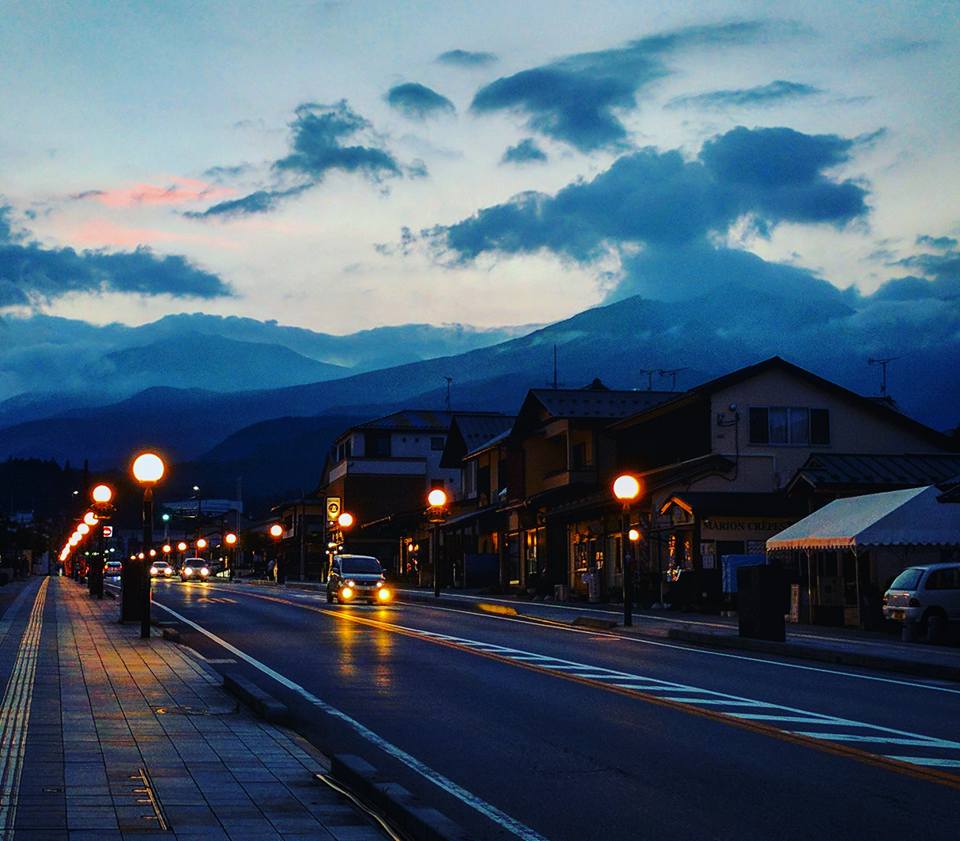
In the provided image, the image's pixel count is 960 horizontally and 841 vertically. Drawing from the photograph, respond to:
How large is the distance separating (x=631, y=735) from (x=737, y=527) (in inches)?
1229

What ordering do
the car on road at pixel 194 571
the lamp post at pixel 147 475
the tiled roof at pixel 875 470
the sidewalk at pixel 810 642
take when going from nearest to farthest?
the sidewalk at pixel 810 642 → the lamp post at pixel 147 475 → the tiled roof at pixel 875 470 → the car on road at pixel 194 571

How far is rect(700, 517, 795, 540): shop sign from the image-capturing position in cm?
4325

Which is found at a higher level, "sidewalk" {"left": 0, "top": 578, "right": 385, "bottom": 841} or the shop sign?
the shop sign

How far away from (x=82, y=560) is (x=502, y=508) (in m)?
53.2

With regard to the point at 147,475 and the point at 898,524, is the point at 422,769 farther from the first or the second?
the point at 898,524

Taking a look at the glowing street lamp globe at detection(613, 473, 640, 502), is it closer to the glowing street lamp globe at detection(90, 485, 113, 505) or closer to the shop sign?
the shop sign

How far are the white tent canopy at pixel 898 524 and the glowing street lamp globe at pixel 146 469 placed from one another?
15.4 metres

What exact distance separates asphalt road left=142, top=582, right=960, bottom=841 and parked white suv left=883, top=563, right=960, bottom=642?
5254mm

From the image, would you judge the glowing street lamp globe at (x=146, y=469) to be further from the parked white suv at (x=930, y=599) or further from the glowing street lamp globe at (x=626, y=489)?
the parked white suv at (x=930, y=599)

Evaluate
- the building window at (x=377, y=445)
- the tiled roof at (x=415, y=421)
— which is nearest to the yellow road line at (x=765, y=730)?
the building window at (x=377, y=445)

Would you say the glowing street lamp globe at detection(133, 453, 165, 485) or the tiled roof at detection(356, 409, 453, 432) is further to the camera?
the tiled roof at detection(356, 409, 453, 432)

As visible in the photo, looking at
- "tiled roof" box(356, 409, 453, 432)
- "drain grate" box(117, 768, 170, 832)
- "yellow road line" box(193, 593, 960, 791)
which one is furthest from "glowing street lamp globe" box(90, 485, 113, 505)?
"tiled roof" box(356, 409, 453, 432)

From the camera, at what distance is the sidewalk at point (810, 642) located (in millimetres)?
21734

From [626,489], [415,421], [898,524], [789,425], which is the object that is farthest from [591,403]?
[415,421]
